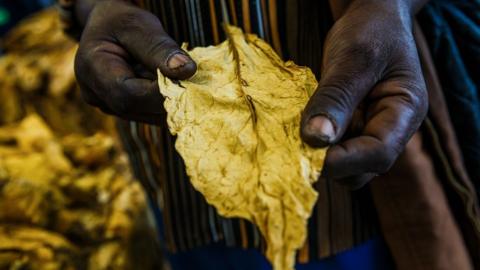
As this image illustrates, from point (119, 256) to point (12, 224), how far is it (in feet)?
0.96

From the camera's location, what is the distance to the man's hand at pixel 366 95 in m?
0.54

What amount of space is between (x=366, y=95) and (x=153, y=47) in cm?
27

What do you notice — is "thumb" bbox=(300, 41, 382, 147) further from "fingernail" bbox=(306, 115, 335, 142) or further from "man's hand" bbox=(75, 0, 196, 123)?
"man's hand" bbox=(75, 0, 196, 123)

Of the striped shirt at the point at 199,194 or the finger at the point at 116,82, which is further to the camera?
the striped shirt at the point at 199,194

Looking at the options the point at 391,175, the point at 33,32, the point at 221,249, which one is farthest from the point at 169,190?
the point at 33,32

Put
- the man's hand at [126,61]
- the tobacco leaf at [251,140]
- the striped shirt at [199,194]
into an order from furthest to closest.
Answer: the striped shirt at [199,194] < the man's hand at [126,61] < the tobacco leaf at [251,140]

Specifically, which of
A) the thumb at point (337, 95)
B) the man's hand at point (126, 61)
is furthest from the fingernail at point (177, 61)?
the thumb at point (337, 95)

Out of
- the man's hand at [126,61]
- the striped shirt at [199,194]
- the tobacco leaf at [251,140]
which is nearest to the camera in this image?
the tobacco leaf at [251,140]

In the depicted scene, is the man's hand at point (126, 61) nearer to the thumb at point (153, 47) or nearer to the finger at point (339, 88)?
the thumb at point (153, 47)

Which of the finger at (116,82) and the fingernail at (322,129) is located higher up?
the fingernail at (322,129)

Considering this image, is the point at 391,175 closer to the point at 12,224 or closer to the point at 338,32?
the point at 338,32

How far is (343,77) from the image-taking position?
0.57 m

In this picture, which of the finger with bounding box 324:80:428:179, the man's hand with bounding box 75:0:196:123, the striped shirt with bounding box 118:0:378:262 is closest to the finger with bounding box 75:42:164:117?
the man's hand with bounding box 75:0:196:123

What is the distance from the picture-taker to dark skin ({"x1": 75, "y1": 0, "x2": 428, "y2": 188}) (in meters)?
0.55
